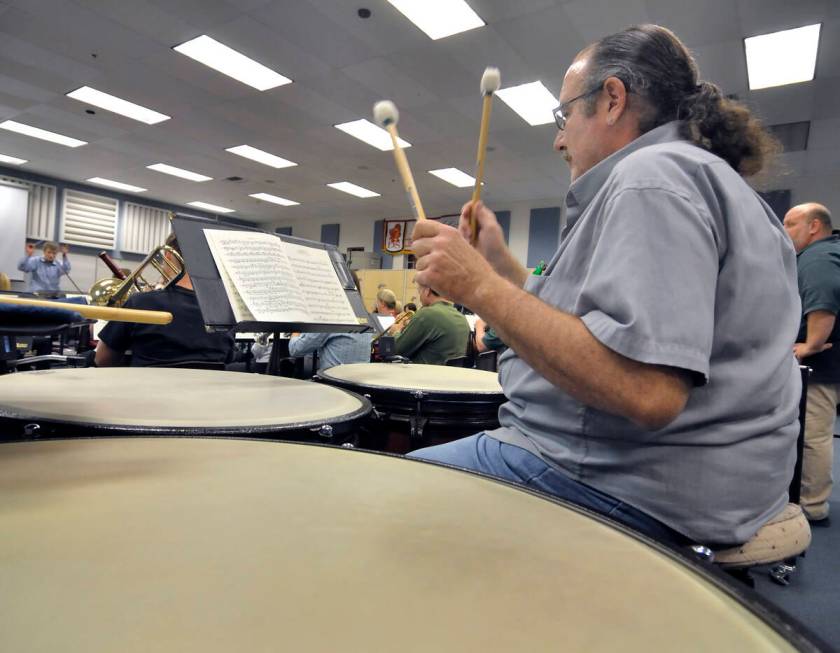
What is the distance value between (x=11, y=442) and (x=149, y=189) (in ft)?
34.3

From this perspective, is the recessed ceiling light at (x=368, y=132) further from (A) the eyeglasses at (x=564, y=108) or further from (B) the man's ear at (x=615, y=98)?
(B) the man's ear at (x=615, y=98)

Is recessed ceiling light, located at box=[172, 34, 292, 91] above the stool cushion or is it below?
above

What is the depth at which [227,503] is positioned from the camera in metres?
0.54

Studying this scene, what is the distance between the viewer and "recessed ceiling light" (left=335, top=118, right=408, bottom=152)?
6.00 meters

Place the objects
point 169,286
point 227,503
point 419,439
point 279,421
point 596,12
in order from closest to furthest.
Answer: point 227,503, point 279,421, point 419,439, point 169,286, point 596,12

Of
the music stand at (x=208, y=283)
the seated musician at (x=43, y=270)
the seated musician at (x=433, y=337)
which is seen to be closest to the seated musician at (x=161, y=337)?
the music stand at (x=208, y=283)

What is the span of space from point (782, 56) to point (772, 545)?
4.71 m

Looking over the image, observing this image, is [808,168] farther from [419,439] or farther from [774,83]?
[419,439]

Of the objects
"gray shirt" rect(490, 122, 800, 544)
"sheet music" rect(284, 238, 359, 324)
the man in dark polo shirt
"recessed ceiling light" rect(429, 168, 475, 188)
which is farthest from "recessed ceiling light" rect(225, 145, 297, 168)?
"gray shirt" rect(490, 122, 800, 544)

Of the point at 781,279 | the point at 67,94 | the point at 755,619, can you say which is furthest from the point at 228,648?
the point at 67,94

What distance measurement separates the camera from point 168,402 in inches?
38.0

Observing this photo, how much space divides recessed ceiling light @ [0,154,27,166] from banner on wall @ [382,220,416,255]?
6134mm

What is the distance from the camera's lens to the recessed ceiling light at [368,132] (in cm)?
600

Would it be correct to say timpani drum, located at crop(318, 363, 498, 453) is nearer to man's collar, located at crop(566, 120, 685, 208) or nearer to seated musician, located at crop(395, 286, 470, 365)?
man's collar, located at crop(566, 120, 685, 208)
